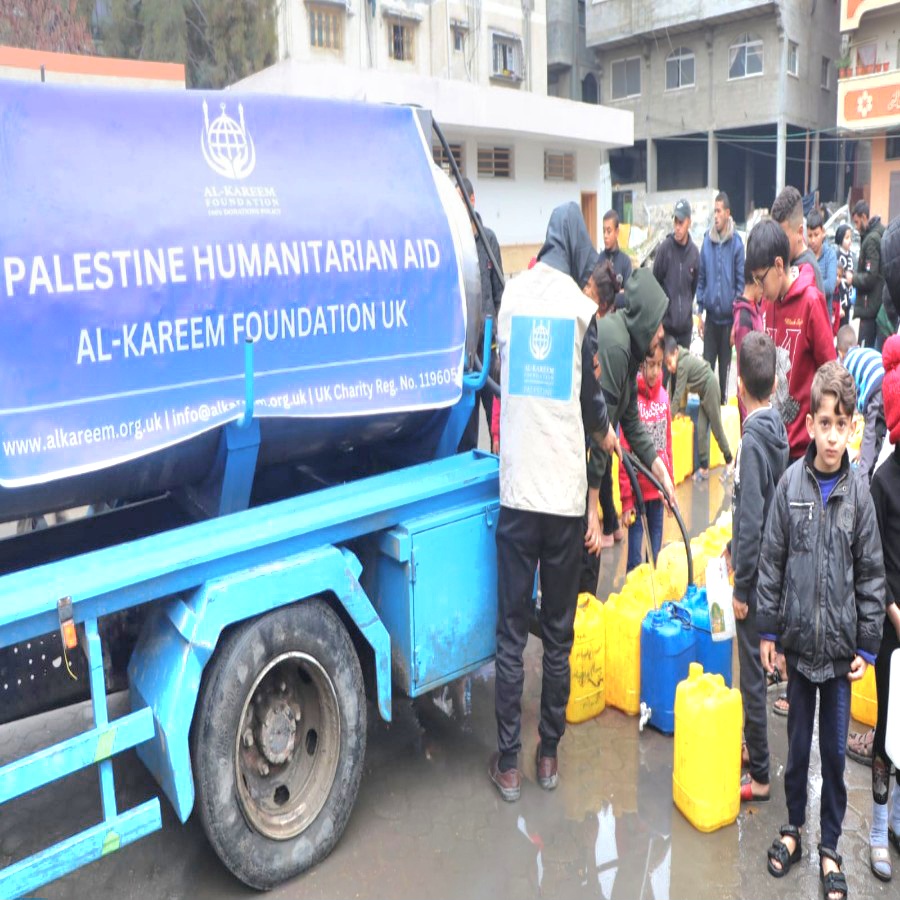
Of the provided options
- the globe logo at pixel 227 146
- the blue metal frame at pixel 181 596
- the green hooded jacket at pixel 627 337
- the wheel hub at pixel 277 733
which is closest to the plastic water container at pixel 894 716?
the green hooded jacket at pixel 627 337

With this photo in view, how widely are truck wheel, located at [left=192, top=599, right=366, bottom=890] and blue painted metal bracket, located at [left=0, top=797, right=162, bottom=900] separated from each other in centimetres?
21

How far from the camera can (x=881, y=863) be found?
10.2 feet

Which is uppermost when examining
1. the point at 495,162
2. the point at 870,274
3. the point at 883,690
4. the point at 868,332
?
the point at 495,162

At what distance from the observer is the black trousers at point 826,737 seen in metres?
3.00

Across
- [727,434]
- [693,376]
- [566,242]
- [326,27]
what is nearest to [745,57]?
[326,27]

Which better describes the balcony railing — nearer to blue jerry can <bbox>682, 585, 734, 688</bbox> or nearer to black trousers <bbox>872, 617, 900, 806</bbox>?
blue jerry can <bbox>682, 585, 734, 688</bbox>

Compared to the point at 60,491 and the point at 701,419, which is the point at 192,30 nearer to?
the point at 701,419

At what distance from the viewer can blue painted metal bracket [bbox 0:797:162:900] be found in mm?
2439

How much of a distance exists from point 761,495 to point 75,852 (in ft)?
8.29

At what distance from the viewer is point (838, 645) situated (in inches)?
114

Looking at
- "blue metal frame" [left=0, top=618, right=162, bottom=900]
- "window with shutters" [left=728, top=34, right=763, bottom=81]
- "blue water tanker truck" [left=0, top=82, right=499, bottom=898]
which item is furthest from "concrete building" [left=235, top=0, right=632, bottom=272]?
"blue metal frame" [left=0, top=618, right=162, bottom=900]

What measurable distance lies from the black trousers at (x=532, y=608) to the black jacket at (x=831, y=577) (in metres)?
0.82

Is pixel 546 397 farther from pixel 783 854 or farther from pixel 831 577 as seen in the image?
pixel 783 854

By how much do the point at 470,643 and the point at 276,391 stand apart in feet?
4.17
